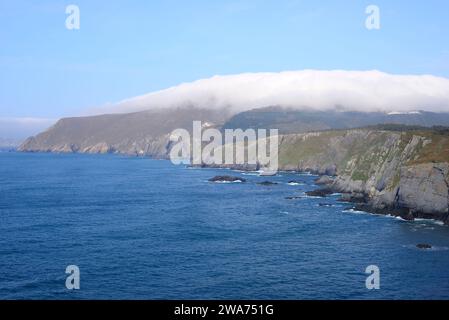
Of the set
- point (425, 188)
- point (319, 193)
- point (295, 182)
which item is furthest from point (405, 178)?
point (295, 182)

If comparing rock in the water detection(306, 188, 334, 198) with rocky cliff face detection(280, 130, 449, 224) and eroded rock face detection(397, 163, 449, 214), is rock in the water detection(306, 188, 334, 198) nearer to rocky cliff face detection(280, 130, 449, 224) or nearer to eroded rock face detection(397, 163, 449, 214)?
rocky cliff face detection(280, 130, 449, 224)

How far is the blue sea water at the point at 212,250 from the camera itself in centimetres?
5034

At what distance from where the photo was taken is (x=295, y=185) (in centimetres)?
15325

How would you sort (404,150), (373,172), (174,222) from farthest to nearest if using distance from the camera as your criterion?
1. (373,172)
2. (404,150)
3. (174,222)

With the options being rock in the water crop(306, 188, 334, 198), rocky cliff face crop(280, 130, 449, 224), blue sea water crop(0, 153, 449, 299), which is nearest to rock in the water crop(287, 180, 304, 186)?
rocky cliff face crop(280, 130, 449, 224)

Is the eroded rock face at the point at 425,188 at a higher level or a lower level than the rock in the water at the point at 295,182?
higher

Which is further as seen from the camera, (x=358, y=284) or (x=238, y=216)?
(x=238, y=216)

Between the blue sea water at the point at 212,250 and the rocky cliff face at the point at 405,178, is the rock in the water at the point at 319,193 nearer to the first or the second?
the rocky cliff face at the point at 405,178

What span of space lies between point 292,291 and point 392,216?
49726 mm

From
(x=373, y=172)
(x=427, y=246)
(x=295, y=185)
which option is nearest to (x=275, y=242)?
(x=427, y=246)

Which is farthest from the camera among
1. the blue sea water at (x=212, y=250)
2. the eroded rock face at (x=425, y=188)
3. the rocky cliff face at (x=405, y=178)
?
the rocky cliff face at (x=405, y=178)

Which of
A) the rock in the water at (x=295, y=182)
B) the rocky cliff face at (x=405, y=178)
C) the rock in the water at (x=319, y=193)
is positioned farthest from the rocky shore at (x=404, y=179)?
the rock in the water at (x=295, y=182)

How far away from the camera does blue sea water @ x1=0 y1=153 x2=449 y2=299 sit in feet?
165

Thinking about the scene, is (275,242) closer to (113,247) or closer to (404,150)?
(113,247)
